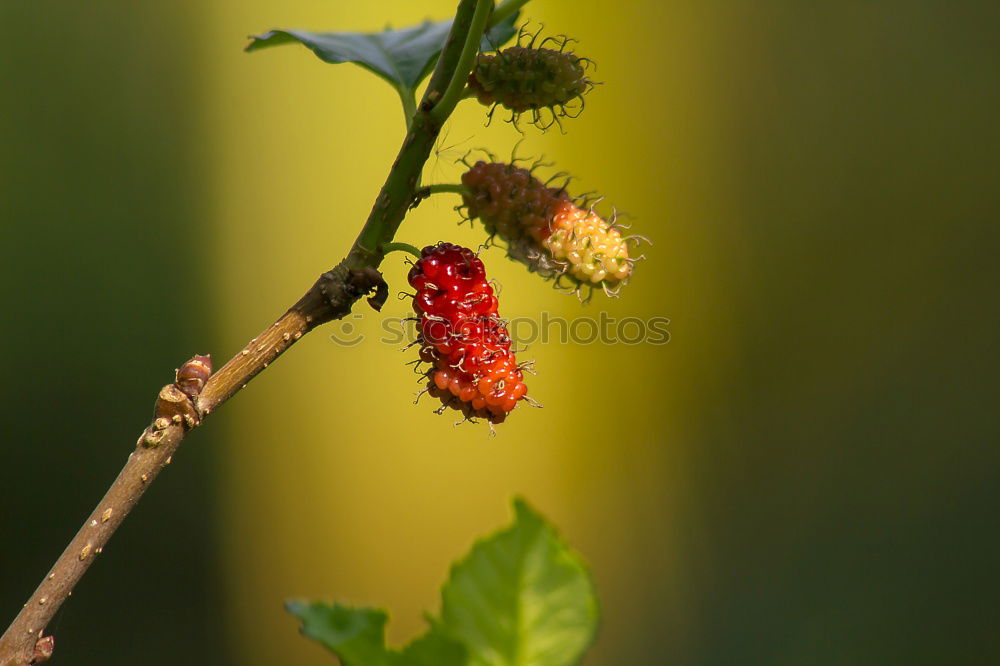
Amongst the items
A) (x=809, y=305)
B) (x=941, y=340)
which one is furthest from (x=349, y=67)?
(x=941, y=340)

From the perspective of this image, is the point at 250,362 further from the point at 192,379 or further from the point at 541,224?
the point at 541,224

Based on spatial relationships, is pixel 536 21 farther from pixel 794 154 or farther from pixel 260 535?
pixel 260 535

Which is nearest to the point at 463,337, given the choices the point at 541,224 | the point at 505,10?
the point at 541,224

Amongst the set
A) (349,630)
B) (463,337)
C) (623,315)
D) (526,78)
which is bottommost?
(349,630)

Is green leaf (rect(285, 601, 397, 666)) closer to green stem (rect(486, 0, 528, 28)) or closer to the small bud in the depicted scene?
the small bud

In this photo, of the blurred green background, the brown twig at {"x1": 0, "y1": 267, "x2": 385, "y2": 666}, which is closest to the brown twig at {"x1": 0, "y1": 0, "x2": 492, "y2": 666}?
the brown twig at {"x1": 0, "y1": 267, "x2": 385, "y2": 666}

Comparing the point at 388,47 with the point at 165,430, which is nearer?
the point at 165,430
